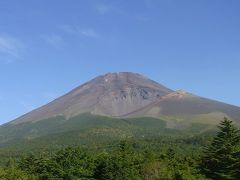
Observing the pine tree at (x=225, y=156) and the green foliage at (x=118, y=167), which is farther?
the green foliage at (x=118, y=167)

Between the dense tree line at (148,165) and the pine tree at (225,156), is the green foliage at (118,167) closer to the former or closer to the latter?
the dense tree line at (148,165)

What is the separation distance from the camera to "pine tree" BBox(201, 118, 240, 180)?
59938mm

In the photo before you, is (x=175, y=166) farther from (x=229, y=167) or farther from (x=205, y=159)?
(x=229, y=167)

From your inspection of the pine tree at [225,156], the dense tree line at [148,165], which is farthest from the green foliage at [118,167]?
the pine tree at [225,156]

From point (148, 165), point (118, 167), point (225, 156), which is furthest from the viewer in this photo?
point (148, 165)

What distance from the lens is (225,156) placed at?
60.7 metres

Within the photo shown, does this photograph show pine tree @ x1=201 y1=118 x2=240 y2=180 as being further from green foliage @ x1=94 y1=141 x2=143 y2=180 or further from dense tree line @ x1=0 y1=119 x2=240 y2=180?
green foliage @ x1=94 y1=141 x2=143 y2=180

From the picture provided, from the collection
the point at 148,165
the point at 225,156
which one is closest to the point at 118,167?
the point at 148,165

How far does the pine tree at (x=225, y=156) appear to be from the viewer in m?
59.9

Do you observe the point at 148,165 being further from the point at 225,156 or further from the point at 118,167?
the point at 225,156

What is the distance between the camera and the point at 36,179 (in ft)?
242

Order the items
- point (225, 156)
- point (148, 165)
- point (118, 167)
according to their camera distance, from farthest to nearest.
Answer: point (148, 165) → point (118, 167) → point (225, 156)

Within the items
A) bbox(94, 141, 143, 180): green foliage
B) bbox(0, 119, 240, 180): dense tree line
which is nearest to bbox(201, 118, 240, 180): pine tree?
bbox(0, 119, 240, 180): dense tree line

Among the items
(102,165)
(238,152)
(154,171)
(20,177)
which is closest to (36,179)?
(20,177)
